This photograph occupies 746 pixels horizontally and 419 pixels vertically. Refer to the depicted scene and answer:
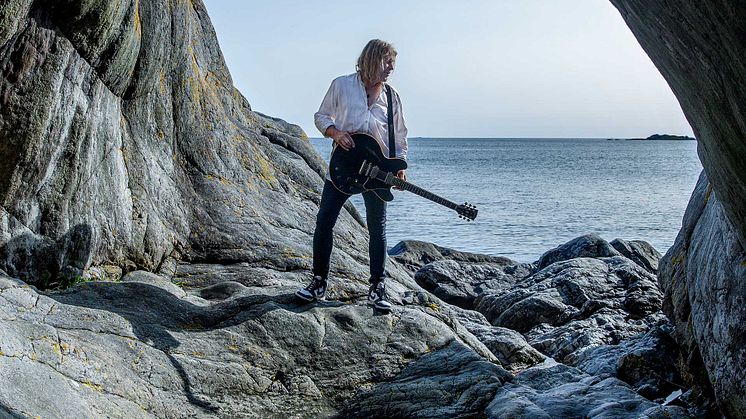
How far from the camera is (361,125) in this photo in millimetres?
8742

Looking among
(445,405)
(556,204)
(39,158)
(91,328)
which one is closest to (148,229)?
(39,158)

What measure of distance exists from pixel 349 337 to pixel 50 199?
328 centimetres

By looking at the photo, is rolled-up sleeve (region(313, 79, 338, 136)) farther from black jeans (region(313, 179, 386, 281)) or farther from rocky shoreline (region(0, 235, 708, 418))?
rocky shoreline (region(0, 235, 708, 418))

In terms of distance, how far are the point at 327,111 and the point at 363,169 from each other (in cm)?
72

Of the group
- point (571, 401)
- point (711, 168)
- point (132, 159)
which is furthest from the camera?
point (132, 159)

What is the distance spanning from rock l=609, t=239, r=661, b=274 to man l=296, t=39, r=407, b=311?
14090 millimetres

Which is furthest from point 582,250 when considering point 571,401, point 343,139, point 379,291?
point 343,139

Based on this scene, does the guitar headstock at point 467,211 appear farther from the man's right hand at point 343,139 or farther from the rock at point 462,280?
the rock at point 462,280

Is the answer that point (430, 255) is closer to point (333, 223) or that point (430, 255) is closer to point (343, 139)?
point (333, 223)

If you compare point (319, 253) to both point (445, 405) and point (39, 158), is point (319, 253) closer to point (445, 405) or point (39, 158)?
point (445, 405)

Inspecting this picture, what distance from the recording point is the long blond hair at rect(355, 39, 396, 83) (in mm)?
8586

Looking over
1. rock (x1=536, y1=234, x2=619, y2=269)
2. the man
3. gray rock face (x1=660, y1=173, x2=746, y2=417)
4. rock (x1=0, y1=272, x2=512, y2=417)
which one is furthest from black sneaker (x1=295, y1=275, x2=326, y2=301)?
rock (x1=536, y1=234, x2=619, y2=269)

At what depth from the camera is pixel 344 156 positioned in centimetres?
873

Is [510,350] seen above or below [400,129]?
below
